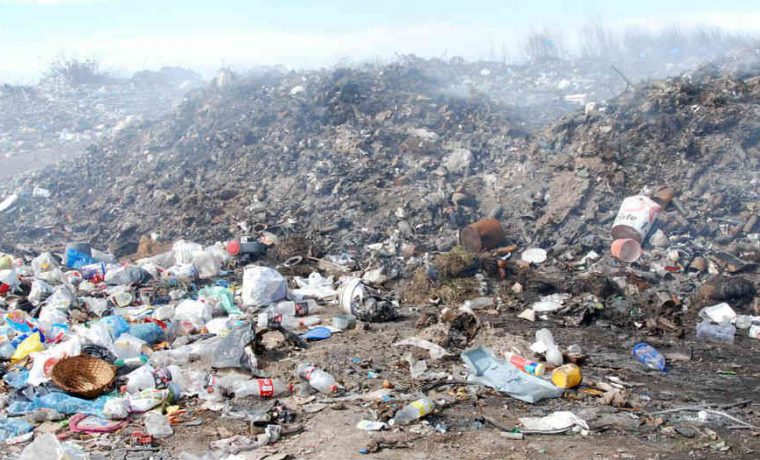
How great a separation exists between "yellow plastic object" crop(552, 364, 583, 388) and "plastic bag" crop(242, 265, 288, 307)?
285 centimetres

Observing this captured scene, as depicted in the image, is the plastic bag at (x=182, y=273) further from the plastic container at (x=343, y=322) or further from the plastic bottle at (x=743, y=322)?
the plastic bottle at (x=743, y=322)

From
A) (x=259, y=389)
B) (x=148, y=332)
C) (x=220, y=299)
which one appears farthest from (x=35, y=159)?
(x=259, y=389)

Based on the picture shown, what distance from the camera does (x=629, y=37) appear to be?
21812 millimetres

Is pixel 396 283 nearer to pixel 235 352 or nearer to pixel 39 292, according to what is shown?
pixel 235 352

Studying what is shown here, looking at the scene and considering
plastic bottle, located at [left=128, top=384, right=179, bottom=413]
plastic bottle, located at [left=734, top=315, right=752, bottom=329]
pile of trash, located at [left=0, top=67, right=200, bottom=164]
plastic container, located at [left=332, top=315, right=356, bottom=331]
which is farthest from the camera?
pile of trash, located at [left=0, top=67, right=200, bottom=164]

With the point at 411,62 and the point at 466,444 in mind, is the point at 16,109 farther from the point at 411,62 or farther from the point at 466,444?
the point at 466,444

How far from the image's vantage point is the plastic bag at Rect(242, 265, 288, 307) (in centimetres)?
570

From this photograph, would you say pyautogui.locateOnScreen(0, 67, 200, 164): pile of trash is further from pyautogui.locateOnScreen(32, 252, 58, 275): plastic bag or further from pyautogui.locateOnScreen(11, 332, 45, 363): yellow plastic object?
pyautogui.locateOnScreen(11, 332, 45, 363): yellow plastic object

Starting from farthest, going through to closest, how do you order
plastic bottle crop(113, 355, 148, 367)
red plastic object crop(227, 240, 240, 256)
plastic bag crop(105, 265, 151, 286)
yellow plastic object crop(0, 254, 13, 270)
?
1. red plastic object crop(227, 240, 240, 256)
2. yellow plastic object crop(0, 254, 13, 270)
3. plastic bag crop(105, 265, 151, 286)
4. plastic bottle crop(113, 355, 148, 367)

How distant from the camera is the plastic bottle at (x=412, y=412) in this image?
345cm

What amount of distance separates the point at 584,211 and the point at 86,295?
568 centimetres

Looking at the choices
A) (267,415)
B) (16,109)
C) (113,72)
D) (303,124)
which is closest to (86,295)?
(267,415)

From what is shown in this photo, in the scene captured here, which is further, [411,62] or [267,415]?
[411,62]

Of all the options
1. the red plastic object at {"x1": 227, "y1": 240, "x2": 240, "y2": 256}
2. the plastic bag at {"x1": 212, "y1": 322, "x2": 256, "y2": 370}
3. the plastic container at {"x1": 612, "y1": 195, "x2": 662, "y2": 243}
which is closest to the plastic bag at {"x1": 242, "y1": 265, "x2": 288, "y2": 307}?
the plastic bag at {"x1": 212, "y1": 322, "x2": 256, "y2": 370}
